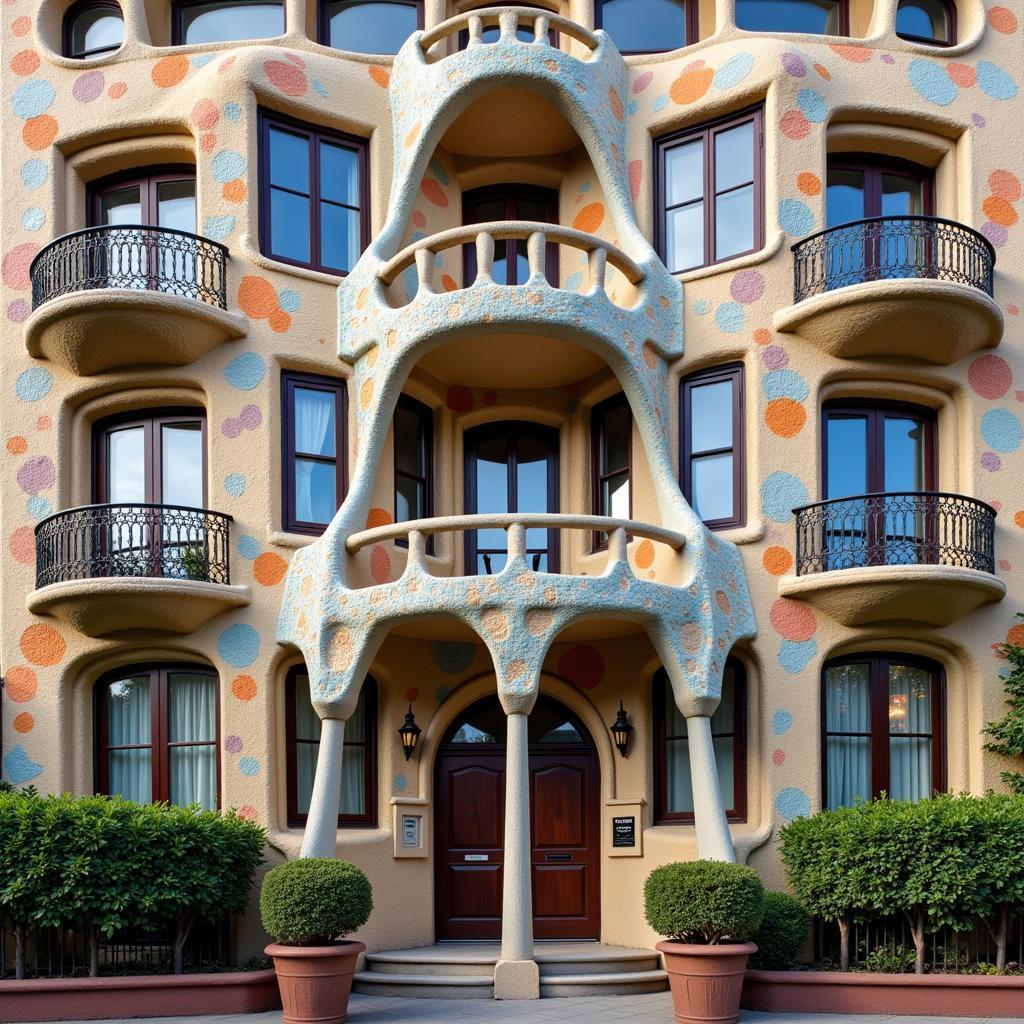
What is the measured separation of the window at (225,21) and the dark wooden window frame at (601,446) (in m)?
7.54

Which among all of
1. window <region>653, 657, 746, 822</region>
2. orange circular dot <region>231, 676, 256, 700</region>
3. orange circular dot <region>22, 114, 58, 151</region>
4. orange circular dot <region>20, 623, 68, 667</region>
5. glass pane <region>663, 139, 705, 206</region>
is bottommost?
window <region>653, 657, 746, 822</region>

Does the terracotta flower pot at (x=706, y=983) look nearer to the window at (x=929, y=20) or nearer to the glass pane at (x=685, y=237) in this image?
the glass pane at (x=685, y=237)

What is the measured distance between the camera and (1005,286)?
17.6 meters

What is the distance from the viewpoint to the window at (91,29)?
751 inches

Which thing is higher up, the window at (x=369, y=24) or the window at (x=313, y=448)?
the window at (x=369, y=24)

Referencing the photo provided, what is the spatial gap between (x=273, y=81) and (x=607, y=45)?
15.7 ft

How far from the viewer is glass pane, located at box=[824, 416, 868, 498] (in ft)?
57.0

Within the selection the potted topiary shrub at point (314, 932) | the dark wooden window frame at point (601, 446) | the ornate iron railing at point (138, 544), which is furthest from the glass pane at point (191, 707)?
the dark wooden window frame at point (601, 446)

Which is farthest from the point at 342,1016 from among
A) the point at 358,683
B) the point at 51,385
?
the point at 51,385

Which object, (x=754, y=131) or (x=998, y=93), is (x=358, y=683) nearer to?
(x=754, y=131)

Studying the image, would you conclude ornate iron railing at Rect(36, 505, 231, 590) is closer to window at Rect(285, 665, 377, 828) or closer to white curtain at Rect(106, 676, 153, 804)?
white curtain at Rect(106, 676, 153, 804)

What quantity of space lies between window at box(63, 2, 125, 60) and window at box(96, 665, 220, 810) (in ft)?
31.1

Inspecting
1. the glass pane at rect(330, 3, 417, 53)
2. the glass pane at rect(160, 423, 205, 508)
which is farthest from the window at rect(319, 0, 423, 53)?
the glass pane at rect(160, 423, 205, 508)

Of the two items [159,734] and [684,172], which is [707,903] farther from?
[684,172]
